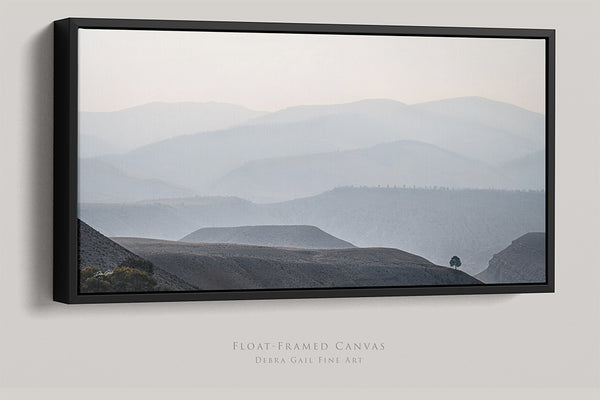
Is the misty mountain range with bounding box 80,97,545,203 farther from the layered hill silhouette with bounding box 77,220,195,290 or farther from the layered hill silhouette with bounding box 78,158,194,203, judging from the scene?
the layered hill silhouette with bounding box 77,220,195,290

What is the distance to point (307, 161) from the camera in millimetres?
4316

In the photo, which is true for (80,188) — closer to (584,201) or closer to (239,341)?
(239,341)

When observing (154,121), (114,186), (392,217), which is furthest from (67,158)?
(392,217)

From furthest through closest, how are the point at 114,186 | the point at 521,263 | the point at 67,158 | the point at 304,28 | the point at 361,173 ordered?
the point at 521,263, the point at 361,173, the point at 304,28, the point at 114,186, the point at 67,158

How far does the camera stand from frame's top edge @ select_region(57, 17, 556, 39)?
4.06 meters

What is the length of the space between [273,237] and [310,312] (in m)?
0.39

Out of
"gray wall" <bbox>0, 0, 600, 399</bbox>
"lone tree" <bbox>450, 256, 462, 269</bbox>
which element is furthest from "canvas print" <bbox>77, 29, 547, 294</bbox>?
"gray wall" <bbox>0, 0, 600, 399</bbox>

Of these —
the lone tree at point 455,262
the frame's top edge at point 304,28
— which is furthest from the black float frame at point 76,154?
the lone tree at point 455,262

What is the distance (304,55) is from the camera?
427 centimetres

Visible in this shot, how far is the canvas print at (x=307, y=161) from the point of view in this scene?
4.11m

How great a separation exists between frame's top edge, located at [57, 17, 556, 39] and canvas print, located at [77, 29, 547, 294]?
0.10 ft

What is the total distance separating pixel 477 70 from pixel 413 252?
34.2 inches

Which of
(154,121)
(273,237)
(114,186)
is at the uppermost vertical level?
(154,121)

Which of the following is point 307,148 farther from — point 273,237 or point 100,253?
point 100,253
